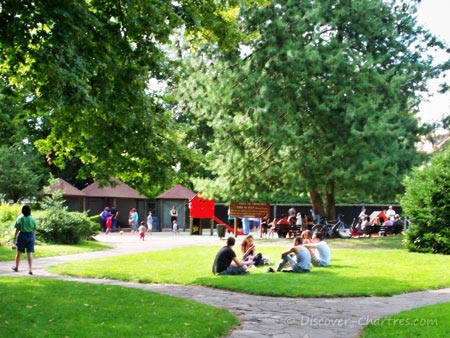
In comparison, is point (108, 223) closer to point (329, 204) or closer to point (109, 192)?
point (109, 192)

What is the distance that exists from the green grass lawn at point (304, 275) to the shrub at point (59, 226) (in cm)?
538

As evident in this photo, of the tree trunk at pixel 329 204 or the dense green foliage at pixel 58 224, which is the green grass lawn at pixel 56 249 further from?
the tree trunk at pixel 329 204

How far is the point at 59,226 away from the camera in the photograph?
2586 centimetres

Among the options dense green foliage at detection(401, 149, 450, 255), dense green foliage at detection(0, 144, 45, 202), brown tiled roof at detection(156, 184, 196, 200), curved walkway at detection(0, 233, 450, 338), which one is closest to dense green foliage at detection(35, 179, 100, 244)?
curved walkway at detection(0, 233, 450, 338)

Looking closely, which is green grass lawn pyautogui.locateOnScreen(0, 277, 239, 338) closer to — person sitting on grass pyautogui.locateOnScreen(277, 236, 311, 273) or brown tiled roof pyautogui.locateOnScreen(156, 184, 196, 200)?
person sitting on grass pyautogui.locateOnScreen(277, 236, 311, 273)

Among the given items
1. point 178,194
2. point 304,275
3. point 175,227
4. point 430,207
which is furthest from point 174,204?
point 304,275

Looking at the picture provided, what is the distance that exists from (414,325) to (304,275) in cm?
635

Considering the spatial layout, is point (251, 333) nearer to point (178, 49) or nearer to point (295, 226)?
point (295, 226)

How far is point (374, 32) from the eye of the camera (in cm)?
2938

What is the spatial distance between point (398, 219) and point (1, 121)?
78.5ft

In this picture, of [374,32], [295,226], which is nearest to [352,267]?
[295,226]

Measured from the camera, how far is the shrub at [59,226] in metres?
25.7

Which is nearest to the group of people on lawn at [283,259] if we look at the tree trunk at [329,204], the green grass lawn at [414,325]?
the green grass lawn at [414,325]

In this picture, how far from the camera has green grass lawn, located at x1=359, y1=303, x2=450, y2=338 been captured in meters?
8.54
